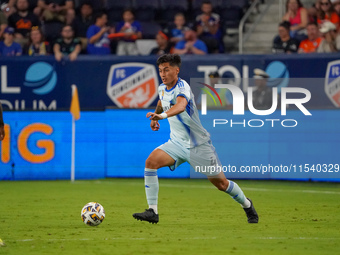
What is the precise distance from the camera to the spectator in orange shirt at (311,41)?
1789 centimetres

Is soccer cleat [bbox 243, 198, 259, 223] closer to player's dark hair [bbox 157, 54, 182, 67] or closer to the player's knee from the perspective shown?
the player's knee

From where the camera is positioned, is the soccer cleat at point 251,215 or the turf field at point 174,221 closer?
the turf field at point 174,221

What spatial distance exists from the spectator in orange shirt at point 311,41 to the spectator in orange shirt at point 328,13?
1.15 ft

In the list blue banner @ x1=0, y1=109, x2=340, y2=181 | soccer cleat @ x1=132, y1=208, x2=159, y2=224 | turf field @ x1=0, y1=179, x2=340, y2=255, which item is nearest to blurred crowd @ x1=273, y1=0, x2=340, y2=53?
blue banner @ x1=0, y1=109, x2=340, y2=181

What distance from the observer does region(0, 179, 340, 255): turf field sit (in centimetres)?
778

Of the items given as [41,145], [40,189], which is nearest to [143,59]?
[41,145]

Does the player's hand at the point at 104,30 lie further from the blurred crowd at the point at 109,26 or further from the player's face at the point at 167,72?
the player's face at the point at 167,72

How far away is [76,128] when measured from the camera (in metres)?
17.2

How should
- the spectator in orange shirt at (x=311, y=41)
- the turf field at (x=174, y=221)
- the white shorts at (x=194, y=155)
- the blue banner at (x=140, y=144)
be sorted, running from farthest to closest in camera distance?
the spectator in orange shirt at (x=311, y=41), the blue banner at (x=140, y=144), the white shorts at (x=194, y=155), the turf field at (x=174, y=221)

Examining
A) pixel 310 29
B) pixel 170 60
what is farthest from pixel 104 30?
pixel 170 60

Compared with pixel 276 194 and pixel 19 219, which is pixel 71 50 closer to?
pixel 276 194

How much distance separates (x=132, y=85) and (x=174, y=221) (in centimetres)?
937

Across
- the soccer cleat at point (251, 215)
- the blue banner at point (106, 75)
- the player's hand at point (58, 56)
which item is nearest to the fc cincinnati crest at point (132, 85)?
the blue banner at point (106, 75)

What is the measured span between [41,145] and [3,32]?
4.11 meters
